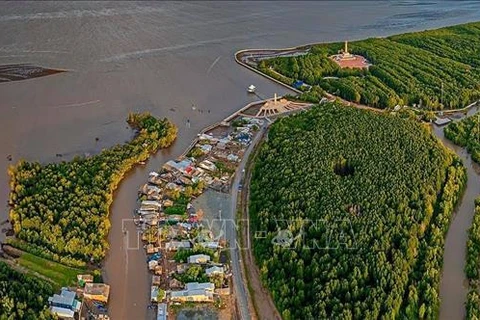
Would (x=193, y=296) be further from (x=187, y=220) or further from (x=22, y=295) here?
(x=22, y=295)

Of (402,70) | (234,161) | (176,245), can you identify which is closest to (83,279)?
(176,245)

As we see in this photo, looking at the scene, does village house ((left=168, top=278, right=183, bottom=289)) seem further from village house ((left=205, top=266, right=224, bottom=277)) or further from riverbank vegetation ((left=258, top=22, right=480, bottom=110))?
riverbank vegetation ((left=258, top=22, right=480, bottom=110))

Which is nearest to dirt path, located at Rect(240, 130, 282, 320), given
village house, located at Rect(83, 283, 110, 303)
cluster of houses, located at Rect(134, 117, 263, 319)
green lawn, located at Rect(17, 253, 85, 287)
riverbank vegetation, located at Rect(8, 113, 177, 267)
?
cluster of houses, located at Rect(134, 117, 263, 319)

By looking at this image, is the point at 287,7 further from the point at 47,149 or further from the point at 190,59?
the point at 47,149

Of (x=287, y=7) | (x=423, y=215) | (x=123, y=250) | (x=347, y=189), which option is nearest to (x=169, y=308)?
(x=123, y=250)

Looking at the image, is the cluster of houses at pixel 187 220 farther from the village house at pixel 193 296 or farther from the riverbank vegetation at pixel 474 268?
the riverbank vegetation at pixel 474 268

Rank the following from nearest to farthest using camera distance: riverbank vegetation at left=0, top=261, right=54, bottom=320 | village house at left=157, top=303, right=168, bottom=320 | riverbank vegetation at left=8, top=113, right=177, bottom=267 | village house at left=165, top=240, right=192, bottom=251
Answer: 1. riverbank vegetation at left=0, top=261, right=54, bottom=320
2. village house at left=157, top=303, right=168, bottom=320
3. riverbank vegetation at left=8, top=113, right=177, bottom=267
4. village house at left=165, top=240, right=192, bottom=251

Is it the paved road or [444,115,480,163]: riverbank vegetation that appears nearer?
the paved road

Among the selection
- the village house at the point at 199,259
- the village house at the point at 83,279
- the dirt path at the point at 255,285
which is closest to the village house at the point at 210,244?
the village house at the point at 199,259
